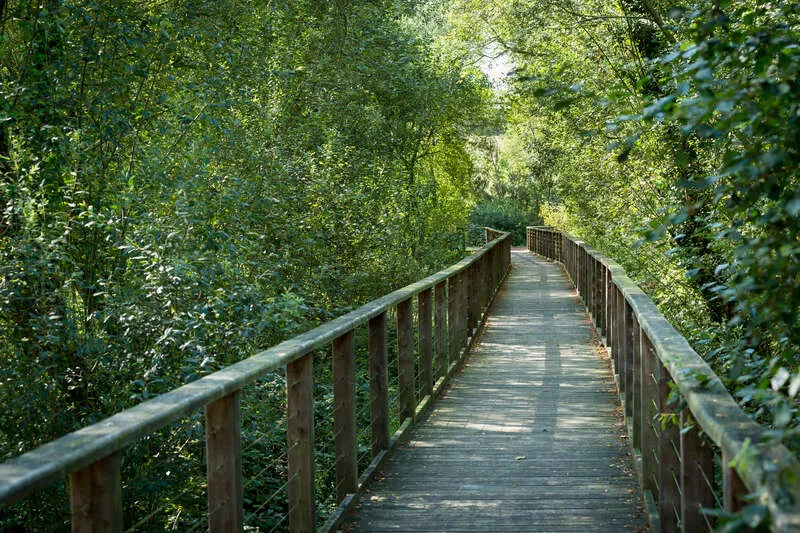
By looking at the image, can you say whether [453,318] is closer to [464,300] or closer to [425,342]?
[464,300]

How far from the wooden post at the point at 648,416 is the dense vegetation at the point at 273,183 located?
468 millimetres

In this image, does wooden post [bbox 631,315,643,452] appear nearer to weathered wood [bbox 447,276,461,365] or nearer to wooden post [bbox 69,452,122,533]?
weathered wood [bbox 447,276,461,365]

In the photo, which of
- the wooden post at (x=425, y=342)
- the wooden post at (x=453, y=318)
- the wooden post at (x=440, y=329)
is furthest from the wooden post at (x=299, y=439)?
the wooden post at (x=453, y=318)

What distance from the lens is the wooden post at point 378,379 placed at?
554cm

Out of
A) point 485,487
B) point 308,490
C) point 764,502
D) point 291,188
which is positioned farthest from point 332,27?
point 764,502

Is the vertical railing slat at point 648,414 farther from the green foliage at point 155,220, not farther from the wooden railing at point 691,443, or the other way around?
the green foliage at point 155,220

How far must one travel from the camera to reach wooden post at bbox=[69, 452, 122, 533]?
2168 millimetres

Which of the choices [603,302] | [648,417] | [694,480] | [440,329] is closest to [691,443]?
[694,480]

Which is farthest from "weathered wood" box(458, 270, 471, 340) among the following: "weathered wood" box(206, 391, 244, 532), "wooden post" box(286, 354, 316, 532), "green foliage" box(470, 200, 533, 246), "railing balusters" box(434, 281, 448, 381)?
"green foliage" box(470, 200, 533, 246)

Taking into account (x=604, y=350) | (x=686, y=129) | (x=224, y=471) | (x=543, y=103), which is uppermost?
(x=543, y=103)

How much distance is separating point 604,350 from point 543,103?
7.53m

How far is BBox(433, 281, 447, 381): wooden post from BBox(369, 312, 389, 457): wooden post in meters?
2.40

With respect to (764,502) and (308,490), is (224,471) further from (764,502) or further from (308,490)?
(764,502)

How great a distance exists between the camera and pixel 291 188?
1108cm
